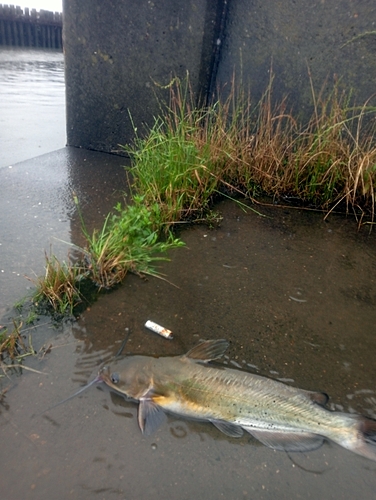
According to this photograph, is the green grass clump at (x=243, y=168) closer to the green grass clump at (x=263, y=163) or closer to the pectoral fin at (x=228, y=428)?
the green grass clump at (x=263, y=163)

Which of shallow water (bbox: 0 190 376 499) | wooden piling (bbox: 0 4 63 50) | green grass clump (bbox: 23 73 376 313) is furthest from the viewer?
wooden piling (bbox: 0 4 63 50)

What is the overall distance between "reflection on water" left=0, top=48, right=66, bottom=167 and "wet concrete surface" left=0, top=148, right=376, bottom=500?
1733mm

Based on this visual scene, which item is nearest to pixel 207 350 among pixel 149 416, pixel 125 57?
pixel 149 416

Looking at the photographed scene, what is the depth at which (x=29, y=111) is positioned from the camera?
727cm

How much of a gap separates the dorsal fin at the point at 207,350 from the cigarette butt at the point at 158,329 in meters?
0.22

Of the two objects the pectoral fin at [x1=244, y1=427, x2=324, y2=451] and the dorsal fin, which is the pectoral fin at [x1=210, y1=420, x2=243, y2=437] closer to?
the pectoral fin at [x1=244, y1=427, x2=324, y2=451]

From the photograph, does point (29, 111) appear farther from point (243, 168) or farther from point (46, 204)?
point (243, 168)

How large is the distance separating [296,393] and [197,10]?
12.7 ft

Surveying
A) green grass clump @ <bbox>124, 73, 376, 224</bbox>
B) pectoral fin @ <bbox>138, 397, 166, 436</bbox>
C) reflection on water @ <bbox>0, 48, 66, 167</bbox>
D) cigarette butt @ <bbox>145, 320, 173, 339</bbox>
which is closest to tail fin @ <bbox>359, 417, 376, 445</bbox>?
pectoral fin @ <bbox>138, 397, 166, 436</bbox>

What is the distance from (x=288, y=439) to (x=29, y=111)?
7.07 meters

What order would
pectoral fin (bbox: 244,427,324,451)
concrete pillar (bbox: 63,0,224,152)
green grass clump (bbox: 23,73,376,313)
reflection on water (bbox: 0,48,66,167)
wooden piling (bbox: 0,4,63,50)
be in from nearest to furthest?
pectoral fin (bbox: 244,427,324,451), green grass clump (bbox: 23,73,376,313), concrete pillar (bbox: 63,0,224,152), reflection on water (bbox: 0,48,66,167), wooden piling (bbox: 0,4,63,50)

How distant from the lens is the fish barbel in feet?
6.06

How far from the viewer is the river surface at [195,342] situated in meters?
1.68

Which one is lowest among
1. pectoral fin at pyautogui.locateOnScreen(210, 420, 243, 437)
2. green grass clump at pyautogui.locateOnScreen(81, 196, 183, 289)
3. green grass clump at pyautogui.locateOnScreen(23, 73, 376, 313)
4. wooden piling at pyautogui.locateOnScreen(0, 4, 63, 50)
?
pectoral fin at pyautogui.locateOnScreen(210, 420, 243, 437)
